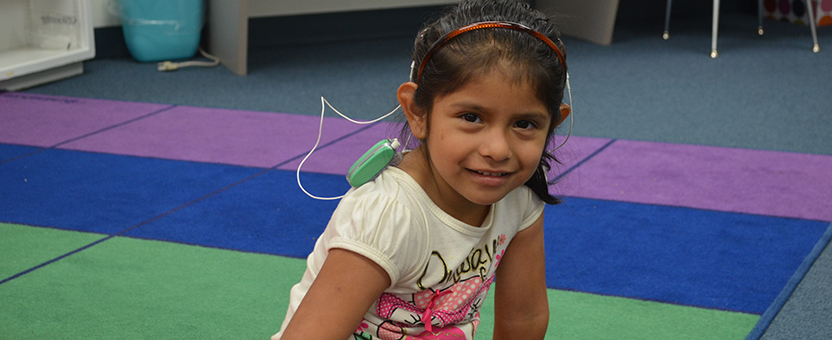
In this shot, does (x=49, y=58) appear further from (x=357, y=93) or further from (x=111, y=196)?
(x=111, y=196)

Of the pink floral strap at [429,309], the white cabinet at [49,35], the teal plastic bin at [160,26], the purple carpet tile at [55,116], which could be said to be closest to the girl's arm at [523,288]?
the pink floral strap at [429,309]

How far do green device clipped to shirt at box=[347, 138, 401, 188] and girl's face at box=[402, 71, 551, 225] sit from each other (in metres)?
0.05

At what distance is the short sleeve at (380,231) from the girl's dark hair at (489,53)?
133 millimetres

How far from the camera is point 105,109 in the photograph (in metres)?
3.10

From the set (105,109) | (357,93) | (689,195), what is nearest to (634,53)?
(357,93)

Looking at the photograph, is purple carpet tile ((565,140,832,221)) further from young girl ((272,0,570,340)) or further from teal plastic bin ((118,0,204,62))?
teal plastic bin ((118,0,204,62))

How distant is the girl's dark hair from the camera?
90 centimetres

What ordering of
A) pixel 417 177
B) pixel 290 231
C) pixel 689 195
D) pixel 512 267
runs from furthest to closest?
1. pixel 689 195
2. pixel 290 231
3. pixel 512 267
4. pixel 417 177

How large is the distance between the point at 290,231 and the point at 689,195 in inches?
44.1

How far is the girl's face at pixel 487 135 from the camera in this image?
892mm

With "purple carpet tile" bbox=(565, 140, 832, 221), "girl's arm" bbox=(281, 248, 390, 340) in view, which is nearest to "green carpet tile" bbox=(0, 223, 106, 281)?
"girl's arm" bbox=(281, 248, 390, 340)

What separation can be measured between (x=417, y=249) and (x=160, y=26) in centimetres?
331

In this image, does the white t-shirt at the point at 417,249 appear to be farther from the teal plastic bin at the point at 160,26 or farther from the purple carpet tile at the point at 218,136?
the teal plastic bin at the point at 160,26

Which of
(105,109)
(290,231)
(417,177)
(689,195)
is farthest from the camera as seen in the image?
(105,109)
